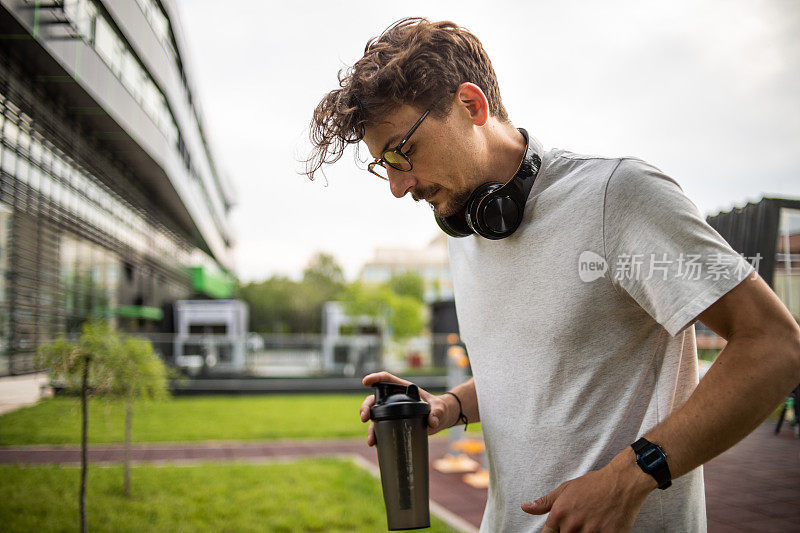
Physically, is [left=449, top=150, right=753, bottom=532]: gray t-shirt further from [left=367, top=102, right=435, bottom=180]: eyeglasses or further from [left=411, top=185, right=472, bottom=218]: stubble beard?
[left=367, top=102, right=435, bottom=180]: eyeglasses

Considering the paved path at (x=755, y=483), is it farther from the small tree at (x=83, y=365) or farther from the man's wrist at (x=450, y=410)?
the man's wrist at (x=450, y=410)

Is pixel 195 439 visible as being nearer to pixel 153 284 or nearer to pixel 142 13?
pixel 142 13

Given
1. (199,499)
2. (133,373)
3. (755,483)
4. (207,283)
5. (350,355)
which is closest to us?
(755,483)

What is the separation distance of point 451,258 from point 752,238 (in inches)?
34.1

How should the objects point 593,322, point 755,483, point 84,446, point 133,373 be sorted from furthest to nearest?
point 133,373 → point 84,446 → point 755,483 → point 593,322

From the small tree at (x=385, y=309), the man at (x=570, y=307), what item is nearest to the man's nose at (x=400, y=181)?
the man at (x=570, y=307)

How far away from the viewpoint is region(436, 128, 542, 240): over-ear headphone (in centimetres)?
108

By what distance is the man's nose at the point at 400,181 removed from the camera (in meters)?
1.17

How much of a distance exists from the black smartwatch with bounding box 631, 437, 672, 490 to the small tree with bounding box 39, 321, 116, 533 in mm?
2872

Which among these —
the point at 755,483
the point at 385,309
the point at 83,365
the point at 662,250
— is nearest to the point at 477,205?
the point at 662,250

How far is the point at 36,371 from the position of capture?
8.67 ft

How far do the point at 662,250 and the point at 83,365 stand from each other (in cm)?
322

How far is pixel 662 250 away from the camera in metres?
0.82

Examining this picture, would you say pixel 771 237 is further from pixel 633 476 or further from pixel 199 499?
pixel 199 499
